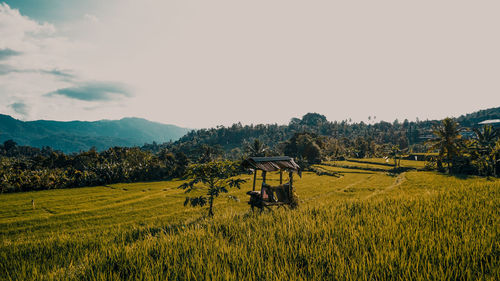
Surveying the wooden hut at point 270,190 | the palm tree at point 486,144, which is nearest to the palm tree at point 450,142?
the palm tree at point 486,144

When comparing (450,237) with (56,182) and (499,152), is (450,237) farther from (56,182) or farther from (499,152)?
(56,182)

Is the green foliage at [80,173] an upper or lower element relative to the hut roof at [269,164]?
lower

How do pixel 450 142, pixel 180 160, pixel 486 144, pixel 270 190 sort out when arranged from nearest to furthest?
1. pixel 270 190
2. pixel 486 144
3. pixel 450 142
4. pixel 180 160

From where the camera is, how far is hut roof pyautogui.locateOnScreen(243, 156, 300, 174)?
870 centimetres

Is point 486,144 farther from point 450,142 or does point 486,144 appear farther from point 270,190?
point 270,190

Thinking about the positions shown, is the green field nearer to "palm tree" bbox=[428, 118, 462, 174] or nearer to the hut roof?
the hut roof

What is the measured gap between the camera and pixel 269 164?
29.6 ft

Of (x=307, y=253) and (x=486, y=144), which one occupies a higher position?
(x=486, y=144)

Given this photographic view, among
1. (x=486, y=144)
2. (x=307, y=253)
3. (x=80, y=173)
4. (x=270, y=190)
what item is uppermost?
(x=486, y=144)

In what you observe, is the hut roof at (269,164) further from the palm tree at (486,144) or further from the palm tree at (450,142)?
the palm tree at (450,142)

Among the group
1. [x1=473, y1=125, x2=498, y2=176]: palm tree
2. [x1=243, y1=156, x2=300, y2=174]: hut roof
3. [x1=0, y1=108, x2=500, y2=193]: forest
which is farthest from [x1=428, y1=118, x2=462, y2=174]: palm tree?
[x1=243, y1=156, x2=300, y2=174]: hut roof

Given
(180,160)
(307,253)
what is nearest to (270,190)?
(307,253)

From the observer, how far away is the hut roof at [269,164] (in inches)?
342

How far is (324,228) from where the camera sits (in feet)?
12.6
